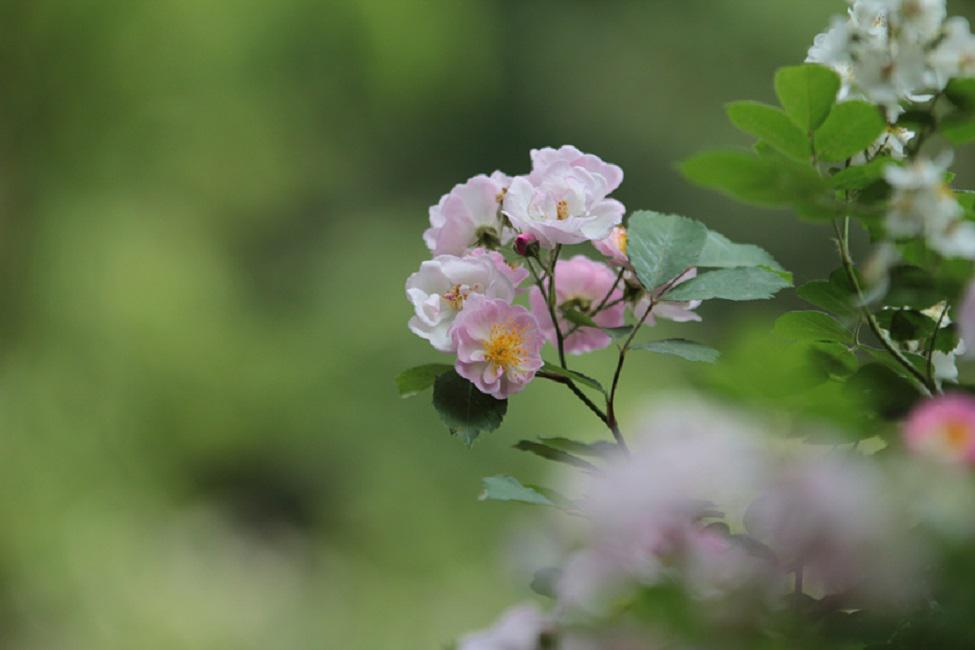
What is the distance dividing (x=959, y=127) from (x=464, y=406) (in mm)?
196

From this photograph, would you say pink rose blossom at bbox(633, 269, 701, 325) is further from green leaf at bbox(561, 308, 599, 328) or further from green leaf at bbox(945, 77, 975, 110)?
green leaf at bbox(945, 77, 975, 110)

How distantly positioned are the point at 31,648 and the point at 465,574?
1.00 m

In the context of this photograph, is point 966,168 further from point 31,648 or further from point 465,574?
point 31,648

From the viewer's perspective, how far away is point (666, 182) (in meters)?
3.74

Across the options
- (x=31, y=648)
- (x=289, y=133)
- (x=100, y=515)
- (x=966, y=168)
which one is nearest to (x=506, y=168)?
(x=289, y=133)

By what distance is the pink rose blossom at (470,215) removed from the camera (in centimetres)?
44

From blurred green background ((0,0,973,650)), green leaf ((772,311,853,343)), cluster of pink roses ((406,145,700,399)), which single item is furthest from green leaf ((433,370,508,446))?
blurred green background ((0,0,973,650))

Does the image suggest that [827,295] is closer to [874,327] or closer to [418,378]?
[874,327]

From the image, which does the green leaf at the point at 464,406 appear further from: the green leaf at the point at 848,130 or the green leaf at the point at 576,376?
the green leaf at the point at 848,130

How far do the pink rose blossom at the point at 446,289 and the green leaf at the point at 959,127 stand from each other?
6.1 inches

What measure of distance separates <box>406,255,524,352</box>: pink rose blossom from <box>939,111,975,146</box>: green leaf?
16 cm

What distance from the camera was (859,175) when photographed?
0.34 m

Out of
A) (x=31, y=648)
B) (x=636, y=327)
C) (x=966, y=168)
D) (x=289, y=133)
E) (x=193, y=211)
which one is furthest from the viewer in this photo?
(x=966, y=168)

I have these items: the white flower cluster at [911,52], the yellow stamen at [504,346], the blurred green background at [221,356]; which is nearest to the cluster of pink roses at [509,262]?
the yellow stamen at [504,346]
